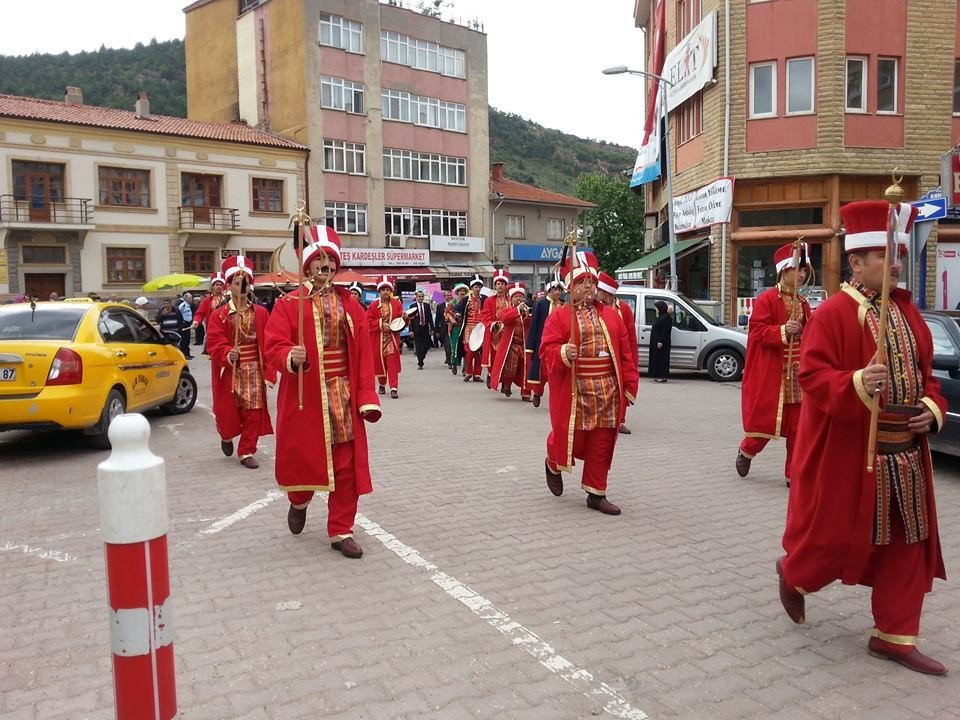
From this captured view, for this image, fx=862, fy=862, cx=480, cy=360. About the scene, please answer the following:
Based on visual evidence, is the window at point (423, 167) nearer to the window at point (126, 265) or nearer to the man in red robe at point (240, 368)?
the window at point (126, 265)

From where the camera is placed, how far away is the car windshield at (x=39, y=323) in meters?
8.93

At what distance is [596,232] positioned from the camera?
200 ft

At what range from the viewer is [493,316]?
15555 mm

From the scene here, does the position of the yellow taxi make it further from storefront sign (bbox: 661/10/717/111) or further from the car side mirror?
storefront sign (bbox: 661/10/717/111)

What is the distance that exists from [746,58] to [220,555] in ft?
68.6

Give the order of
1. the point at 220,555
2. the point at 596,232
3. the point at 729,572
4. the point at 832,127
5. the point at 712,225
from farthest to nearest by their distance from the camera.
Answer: the point at 596,232, the point at 712,225, the point at 832,127, the point at 220,555, the point at 729,572

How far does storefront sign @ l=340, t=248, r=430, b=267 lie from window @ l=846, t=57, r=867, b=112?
23831 millimetres

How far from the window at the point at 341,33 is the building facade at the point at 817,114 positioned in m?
22.7

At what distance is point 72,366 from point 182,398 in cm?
348

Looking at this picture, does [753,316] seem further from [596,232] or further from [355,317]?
[596,232]

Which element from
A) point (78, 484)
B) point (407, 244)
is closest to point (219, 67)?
point (407, 244)

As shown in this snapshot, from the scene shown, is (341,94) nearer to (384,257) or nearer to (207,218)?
(384,257)

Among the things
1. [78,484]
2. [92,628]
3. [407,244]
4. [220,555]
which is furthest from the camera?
[407,244]

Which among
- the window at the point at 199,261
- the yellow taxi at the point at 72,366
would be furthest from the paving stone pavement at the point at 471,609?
the window at the point at 199,261
